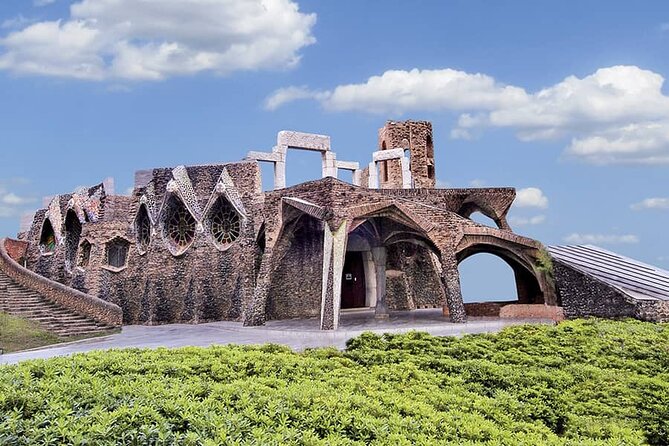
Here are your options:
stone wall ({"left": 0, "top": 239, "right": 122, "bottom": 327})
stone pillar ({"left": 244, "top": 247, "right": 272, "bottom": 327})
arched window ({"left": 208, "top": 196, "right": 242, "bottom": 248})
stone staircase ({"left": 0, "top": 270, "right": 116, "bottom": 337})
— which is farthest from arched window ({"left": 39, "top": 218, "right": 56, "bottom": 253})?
stone pillar ({"left": 244, "top": 247, "right": 272, "bottom": 327})

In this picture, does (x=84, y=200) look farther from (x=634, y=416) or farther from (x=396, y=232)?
(x=634, y=416)

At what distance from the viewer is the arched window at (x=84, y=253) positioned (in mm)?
23484

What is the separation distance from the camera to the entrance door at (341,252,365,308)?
2262cm

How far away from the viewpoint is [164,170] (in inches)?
853

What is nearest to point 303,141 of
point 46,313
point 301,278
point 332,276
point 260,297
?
point 301,278

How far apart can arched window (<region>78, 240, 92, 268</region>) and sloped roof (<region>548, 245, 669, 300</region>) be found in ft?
57.0

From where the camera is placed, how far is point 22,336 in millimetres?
13430

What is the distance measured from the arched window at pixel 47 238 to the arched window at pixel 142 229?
24.1ft

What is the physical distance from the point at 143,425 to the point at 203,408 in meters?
0.46

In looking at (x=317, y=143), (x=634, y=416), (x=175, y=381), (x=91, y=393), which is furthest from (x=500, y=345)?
(x=317, y=143)

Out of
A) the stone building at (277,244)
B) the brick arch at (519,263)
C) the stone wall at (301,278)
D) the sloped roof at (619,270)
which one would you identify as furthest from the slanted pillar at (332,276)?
the sloped roof at (619,270)

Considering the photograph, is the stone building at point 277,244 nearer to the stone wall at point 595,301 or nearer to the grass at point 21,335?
the stone wall at point 595,301

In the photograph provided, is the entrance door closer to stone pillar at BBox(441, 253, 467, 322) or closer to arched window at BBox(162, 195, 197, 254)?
arched window at BBox(162, 195, 197, 254)

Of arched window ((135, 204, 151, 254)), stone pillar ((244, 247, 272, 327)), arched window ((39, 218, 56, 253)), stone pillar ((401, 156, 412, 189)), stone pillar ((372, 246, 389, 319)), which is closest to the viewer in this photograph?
stone pillar ((244, 247, 272, 327))
